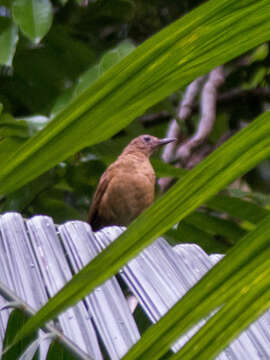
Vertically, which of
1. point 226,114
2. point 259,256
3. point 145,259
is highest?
point 259,256

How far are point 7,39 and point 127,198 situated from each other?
111 centimetres

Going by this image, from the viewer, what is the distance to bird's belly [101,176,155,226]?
4.30 metres

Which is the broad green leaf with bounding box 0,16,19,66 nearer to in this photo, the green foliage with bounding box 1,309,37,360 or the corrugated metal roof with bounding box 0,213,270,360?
the corrugated metal roof with bounding box 0,213,270,360

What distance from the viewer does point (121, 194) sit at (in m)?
4.37

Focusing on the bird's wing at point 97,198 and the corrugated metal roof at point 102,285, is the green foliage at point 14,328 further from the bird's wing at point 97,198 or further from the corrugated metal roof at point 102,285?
the bird's wing at point 97,198

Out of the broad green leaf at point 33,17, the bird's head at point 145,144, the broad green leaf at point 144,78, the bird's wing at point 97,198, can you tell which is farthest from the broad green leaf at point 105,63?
the broad green leaf at point 144,78

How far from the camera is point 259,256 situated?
65 cm

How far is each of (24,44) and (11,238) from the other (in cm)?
364

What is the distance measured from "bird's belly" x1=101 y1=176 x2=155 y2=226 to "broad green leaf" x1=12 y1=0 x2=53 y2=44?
1.00 metres

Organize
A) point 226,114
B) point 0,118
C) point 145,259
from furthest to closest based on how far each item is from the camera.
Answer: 1. point 226,114
2. point 0,118
3. point 145,259

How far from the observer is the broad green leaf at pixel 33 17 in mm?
3738

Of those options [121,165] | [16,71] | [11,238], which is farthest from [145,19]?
[11,238]

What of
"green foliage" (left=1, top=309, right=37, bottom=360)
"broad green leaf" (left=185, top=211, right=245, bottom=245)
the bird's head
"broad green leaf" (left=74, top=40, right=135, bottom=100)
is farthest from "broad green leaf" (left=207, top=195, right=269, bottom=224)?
"green foliage" (left=1, top=309, right=37, bottom=360)

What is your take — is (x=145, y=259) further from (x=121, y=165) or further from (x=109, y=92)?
(x=121, y=165)
